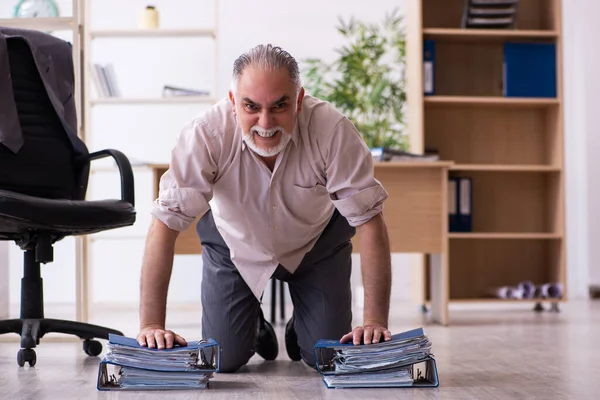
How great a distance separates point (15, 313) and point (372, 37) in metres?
2.87

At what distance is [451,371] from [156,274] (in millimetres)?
871

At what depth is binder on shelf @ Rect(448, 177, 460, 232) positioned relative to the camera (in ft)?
15.7

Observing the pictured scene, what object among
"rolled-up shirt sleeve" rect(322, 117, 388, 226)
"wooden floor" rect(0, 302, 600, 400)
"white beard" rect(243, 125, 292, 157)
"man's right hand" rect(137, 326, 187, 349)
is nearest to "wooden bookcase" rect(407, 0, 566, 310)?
"wooden floor" rect(0, 302, 600, 400)

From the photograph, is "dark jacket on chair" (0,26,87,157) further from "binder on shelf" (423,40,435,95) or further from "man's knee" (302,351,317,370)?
"binder on shelf" (423,40,435,95)

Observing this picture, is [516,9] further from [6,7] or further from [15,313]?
[15,313]

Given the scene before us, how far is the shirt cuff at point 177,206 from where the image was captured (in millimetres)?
2049

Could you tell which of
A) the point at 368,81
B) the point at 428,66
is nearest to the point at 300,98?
the point at 428,66

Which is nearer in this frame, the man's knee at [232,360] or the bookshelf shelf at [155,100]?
the man's knee at [232,360]

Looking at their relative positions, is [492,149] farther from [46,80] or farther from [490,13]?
[46,80]

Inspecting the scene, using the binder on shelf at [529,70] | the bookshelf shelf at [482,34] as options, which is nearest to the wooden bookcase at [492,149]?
the bookshelf shelf at [482,34]

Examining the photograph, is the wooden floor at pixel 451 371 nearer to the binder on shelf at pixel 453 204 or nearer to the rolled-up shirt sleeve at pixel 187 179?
the rolled-up shirt sleeve at pixel 187 179

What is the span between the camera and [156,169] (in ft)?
12.9

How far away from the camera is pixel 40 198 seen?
2600mm

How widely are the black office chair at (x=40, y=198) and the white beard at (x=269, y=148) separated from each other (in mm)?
805
